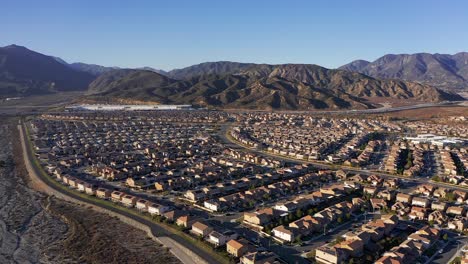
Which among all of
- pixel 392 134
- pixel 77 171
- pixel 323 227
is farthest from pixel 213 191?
pixel 392 134

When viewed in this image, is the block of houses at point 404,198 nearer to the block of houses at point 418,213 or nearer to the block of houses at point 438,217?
the block of houses at point 418,213

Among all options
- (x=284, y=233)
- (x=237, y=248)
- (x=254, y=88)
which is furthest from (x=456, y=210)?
(x=254, y=88)

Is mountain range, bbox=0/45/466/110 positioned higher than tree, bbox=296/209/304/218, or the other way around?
mountain range, bbox=0/45/466/110

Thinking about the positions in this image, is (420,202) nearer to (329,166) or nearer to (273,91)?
(329,166)

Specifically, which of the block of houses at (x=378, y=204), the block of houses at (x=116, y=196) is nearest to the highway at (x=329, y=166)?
the block of houses at (x=378, y=204)

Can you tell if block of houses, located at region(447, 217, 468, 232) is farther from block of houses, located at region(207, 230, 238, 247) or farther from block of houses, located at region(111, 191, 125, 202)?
block of houses, located at region(111, 191, 125, 202)

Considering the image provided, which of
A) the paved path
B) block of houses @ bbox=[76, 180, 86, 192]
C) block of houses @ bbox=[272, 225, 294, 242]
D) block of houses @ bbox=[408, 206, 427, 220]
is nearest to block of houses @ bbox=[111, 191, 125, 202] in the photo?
the paved path
